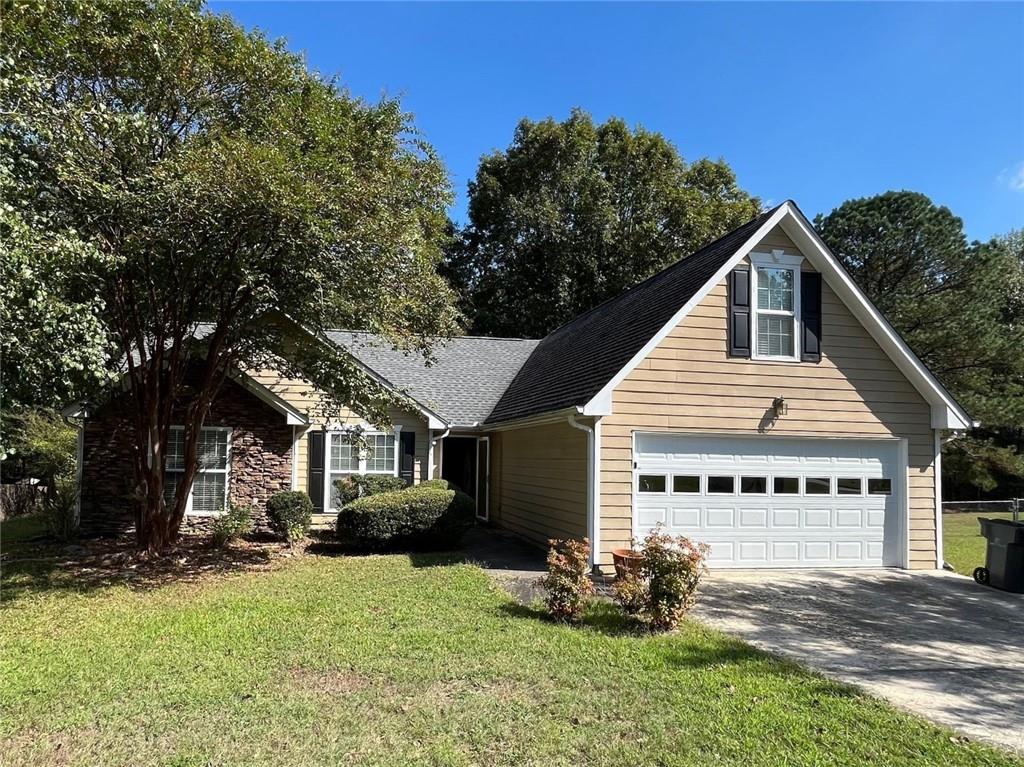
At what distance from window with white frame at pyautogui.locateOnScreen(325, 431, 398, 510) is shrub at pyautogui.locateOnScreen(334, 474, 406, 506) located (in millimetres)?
324

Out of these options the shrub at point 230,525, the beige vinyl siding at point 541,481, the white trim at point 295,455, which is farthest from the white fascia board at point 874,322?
the shrub at point 230,525

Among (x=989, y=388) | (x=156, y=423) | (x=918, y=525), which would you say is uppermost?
(x=989, y=388)

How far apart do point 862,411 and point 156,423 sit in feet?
39.5

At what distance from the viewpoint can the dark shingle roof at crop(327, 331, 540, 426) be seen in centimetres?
1683

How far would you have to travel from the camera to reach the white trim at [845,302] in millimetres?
10961

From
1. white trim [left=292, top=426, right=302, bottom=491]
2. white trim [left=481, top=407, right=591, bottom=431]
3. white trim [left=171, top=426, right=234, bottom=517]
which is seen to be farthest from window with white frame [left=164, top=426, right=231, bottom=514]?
white trim [left=481, top=407, right=591, bottom=431]

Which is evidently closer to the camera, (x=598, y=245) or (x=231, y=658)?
(x=231, y=658)

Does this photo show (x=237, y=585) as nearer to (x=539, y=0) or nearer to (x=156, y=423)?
(x=156, y=423)

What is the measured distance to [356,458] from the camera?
50.2 ft

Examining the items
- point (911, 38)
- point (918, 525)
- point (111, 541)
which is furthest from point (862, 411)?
point (111, 541)

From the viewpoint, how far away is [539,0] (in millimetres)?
12250

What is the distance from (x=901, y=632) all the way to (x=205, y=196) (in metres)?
9.81

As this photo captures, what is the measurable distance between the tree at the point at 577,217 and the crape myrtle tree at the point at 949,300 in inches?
277

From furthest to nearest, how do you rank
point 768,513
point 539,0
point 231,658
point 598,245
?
point 598,245
point 539,0
point 768,513
point 231,658
